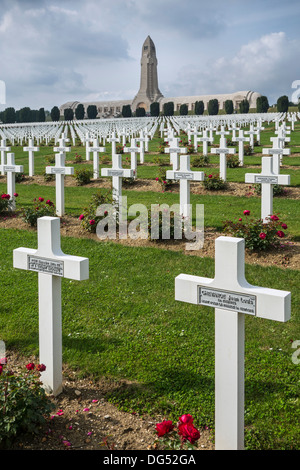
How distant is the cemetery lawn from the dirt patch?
3.0 inches

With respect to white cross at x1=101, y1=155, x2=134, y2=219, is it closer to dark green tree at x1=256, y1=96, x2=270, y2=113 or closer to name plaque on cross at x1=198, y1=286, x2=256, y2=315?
name plaque on cross at x1=198, y1=286, x2=256, y2=315

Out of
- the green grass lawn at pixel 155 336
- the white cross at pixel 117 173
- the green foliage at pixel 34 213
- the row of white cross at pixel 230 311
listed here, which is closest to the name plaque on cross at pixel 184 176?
the white cross at pixel 117 173

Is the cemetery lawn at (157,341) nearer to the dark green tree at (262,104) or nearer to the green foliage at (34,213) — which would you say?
the green foliage at (34,213)

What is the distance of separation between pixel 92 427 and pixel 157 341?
4.19 feet

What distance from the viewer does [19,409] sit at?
126 inches

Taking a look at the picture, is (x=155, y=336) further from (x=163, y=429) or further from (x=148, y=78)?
(x=148, y=78)

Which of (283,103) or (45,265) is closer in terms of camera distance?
(45,265)

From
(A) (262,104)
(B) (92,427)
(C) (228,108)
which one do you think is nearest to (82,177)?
(B) (92,427)

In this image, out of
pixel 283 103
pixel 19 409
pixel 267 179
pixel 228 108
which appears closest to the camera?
pixel 19 409

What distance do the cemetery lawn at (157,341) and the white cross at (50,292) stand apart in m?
0.36

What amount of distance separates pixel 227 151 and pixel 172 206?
3262mm

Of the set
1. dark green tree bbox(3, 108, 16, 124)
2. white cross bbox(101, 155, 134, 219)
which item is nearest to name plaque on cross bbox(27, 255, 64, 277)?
white cross bbox(101, 155, 134, 219)
